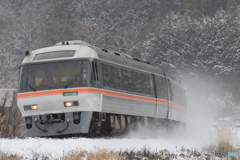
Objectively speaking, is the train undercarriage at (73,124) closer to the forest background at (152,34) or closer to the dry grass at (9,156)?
the dry grass at (9,156)

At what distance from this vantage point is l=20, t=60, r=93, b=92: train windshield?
14867 mm

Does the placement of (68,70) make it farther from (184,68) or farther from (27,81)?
(184,68)

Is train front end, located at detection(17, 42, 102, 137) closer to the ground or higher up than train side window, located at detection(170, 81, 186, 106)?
closer to the ground

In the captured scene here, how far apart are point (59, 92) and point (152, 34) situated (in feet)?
205

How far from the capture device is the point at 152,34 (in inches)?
3007

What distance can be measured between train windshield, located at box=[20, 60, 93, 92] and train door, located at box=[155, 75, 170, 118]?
21.3 ft

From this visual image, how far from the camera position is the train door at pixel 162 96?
2103cm

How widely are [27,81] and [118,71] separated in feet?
11.0

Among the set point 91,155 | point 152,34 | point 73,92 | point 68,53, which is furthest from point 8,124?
point 152,34

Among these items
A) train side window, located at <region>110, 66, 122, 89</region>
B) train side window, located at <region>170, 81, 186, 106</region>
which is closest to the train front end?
train side window, located at <region>110, 66, 122, 89</region>

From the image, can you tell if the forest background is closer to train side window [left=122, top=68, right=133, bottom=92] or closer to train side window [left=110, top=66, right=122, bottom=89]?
train side window [left=122, top=68, right=133, bottom=92]

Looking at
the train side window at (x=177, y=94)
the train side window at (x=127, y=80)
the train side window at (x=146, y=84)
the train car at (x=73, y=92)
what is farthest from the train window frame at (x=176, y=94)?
the train car at (x=73, y=92)

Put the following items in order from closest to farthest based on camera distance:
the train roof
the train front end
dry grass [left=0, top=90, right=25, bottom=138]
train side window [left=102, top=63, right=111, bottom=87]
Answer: the train front end, the train roof, dry grass [left=0, top=90, right=25, bottom=138], train side window [left=102, top=63, right=111, bottom=87]

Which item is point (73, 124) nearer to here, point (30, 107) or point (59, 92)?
point (59, 92)
